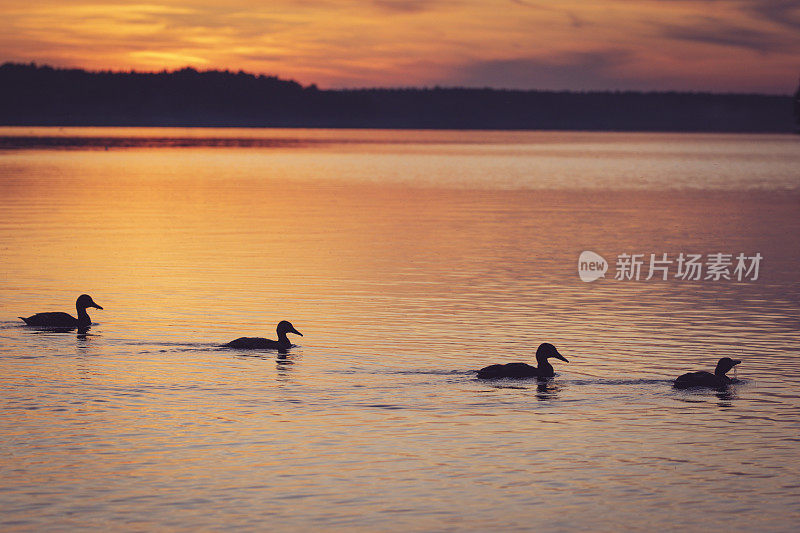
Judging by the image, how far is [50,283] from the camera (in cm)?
3131

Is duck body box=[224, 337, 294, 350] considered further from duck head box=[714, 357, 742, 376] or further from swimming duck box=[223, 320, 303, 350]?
duck head box=[714, 357, 742, 376]

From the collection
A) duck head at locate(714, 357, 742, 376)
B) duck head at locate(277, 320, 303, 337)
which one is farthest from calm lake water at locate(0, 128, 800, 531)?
duck head at locate(277, 320, 303, 337)

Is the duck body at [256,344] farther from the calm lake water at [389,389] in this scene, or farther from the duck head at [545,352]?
the duck head at [545,352]

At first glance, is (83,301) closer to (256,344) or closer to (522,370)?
(256,344)

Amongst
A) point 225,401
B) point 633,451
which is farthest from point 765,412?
point 225,401

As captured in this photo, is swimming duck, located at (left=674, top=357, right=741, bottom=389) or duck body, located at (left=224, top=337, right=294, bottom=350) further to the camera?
duck body, located at (left=224, top=337, right=294, bottom=350)

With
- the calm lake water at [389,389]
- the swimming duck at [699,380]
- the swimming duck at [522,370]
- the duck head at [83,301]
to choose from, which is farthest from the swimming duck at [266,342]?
the swimming duck at [699,380]

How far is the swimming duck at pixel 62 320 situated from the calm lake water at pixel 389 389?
0.29m

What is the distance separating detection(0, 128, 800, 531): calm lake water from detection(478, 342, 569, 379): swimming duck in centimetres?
20

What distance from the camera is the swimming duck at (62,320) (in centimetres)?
2438

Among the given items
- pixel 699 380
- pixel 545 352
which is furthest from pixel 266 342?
pixel 699 380

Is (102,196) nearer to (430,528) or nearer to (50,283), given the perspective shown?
(50,283)

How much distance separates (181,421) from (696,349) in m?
10.5

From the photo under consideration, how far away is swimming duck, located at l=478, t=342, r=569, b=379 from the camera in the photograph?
19.6 m
